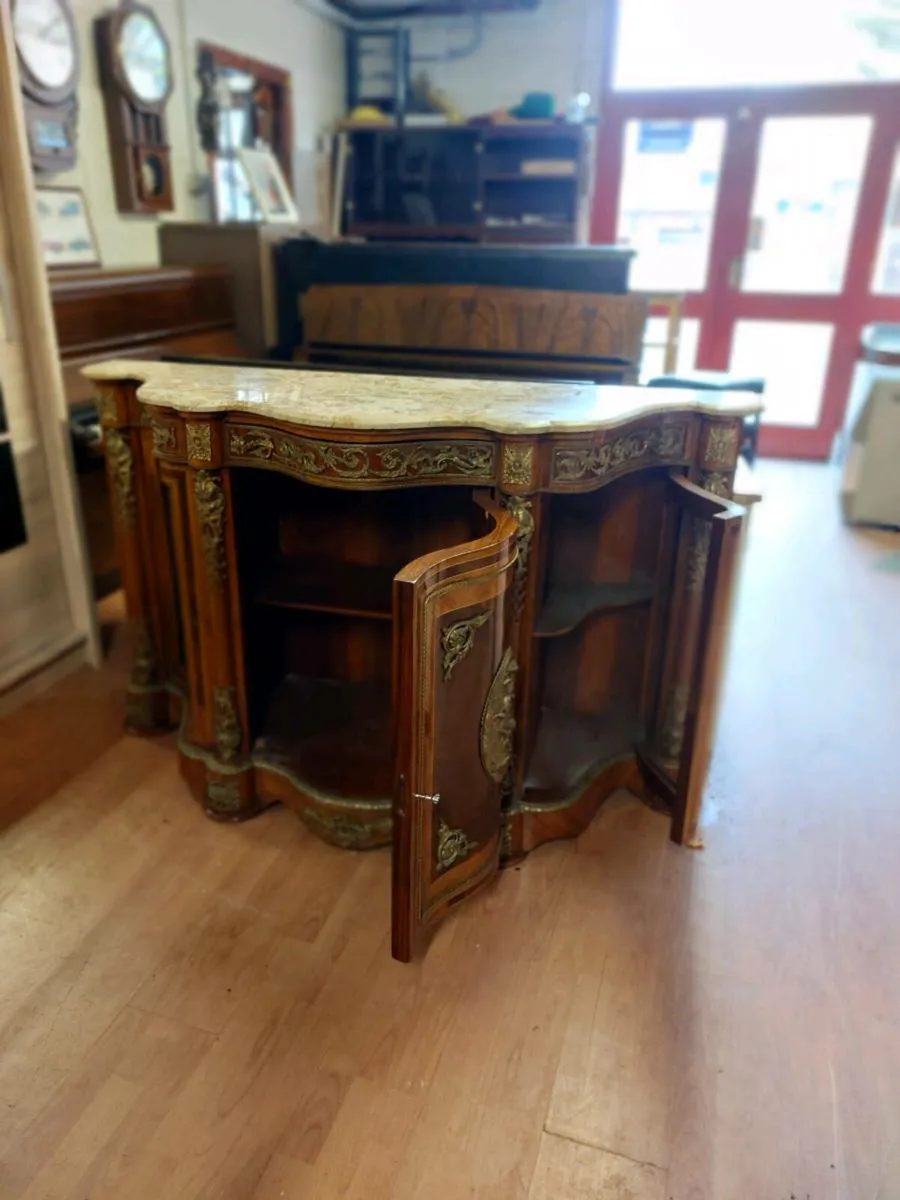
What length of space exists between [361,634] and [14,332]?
116cm

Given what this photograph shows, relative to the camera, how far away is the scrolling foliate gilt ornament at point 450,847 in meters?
1.51

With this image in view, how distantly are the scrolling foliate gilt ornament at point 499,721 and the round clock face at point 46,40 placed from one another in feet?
8.42

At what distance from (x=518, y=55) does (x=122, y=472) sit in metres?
4.27

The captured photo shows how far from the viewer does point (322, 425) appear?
1.52m

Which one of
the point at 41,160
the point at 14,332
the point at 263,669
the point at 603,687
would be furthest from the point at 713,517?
the point at 41,160

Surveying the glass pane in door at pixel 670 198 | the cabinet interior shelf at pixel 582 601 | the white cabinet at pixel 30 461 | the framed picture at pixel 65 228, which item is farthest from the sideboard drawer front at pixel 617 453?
the glass pane in door at pixel 670 198

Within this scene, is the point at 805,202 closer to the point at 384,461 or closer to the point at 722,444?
the point at 722,444

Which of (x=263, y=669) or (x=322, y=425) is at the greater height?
(x=322, y=425)

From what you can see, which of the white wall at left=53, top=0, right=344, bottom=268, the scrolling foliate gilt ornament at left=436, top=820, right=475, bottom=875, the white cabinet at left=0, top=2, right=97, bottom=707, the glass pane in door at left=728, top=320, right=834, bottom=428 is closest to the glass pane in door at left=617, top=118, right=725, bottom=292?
the glass pane in door at left=728, top=320, right=834, bottom=428

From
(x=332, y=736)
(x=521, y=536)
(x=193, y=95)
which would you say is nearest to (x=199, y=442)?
(x=521, y=536)

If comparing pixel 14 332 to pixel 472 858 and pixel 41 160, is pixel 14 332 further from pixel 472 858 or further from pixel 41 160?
pixel 472 858

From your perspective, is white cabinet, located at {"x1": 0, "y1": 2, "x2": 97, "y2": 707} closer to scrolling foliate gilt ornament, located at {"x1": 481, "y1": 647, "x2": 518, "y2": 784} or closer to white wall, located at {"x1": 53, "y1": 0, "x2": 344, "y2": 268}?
white wall, located at {"x1": 53, "y1": 0, "x2": 344, "y2": 268}

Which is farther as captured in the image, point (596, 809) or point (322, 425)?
point (596, 809)

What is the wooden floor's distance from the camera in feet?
4.08
